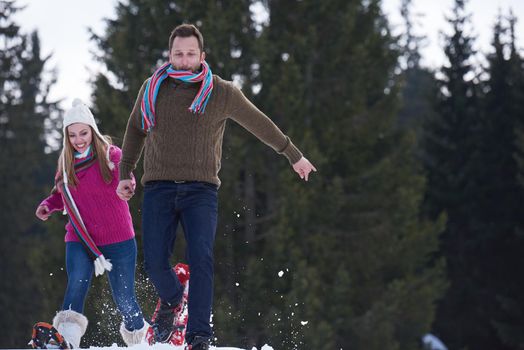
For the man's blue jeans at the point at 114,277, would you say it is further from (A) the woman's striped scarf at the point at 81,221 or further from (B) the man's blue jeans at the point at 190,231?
(B) the man's blue jeans at the point at 190,231

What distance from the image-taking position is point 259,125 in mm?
5312

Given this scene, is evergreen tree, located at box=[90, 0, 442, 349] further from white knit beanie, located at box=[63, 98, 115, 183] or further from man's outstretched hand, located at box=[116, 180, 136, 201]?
man's outstretched hand, located at box=[116, 180, 136, 201]

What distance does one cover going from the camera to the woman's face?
576cm

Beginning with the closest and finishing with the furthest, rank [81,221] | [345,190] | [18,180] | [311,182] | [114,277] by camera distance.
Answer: [81,221] → [114,277] → [311,182] → [345,190] → [18,180]

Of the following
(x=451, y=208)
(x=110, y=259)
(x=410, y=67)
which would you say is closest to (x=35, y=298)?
(x=451, y=208)

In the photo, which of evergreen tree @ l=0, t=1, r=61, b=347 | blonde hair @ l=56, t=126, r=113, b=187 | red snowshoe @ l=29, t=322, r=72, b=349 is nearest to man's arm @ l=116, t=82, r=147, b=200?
blonde hair @ l=56, t=126, r=113, b=187

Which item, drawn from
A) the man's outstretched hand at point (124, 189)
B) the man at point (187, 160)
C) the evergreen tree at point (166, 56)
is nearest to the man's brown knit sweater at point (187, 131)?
the man at point (187, 160)

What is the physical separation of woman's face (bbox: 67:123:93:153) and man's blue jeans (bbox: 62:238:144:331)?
65 centimetres

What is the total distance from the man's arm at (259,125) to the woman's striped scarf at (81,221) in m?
1.13

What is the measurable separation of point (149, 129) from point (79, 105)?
985 mm

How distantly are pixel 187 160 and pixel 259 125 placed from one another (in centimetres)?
57

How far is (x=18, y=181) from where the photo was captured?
31719 mm

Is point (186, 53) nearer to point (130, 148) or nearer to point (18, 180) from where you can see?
point (130, 148)

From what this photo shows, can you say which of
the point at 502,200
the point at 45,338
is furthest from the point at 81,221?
the point at 502,200
